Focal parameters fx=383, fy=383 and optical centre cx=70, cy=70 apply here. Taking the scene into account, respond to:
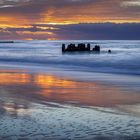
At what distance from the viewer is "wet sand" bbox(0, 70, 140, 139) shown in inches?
291

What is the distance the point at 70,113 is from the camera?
9391 millimetres

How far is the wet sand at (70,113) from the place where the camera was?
7387 mm

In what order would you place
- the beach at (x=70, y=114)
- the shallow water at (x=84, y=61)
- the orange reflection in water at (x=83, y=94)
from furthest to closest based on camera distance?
the shallow water at (x=84, y=61), the orange reflection in water at (x=83, y=94), the beach at (x=70, y=114)

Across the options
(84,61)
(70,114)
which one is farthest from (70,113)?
(84,61)

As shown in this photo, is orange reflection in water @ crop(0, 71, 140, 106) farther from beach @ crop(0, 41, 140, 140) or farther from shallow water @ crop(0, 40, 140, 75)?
shallow water @ crop(0, 40, 140, 75)

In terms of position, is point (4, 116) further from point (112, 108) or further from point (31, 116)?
point (112, 108)

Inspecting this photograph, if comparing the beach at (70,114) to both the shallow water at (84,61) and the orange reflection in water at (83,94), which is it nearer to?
the orange reflection in water at (83,94)

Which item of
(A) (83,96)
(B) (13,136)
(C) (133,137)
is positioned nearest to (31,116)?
(B) (13,136)

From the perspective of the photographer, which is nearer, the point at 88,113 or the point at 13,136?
the point at 13,136

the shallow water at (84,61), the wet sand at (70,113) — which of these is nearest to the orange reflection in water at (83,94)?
the wet sand at (70,113)

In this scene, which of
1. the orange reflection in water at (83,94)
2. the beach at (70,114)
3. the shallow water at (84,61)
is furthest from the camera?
the shallow water at (84,61)

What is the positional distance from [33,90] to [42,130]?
668 cm

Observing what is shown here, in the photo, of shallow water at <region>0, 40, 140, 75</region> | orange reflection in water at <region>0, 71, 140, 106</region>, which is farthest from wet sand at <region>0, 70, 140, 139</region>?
shallow water at <region>0, 40, 140, 75</region>

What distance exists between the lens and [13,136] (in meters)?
7.09
